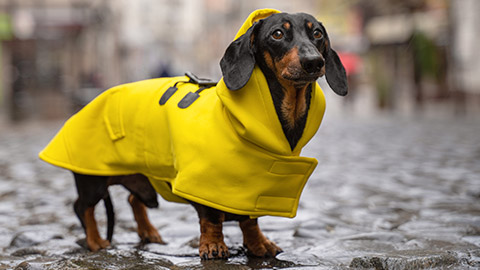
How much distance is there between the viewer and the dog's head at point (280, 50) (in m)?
2.80

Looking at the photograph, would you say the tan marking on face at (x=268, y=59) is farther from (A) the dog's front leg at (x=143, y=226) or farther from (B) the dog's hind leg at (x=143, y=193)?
(A) the dog's front leg at (x=143, y=226)

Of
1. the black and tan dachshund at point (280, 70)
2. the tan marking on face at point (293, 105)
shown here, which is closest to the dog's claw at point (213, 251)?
the black and tan dachshund at point (280, 70)

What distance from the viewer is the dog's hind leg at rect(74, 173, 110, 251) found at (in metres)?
3.70

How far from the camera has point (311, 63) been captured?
108 inches

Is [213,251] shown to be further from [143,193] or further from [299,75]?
[299,75]

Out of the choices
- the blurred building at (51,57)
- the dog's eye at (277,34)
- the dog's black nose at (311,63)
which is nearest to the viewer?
the dog's black nose at (311,63)

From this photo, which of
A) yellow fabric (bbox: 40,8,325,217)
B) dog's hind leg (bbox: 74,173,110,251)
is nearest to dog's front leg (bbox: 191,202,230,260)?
yellow fabric (bbox: 40,8,325,217)

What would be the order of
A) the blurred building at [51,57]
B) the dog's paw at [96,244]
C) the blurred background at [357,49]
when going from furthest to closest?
the blurred building at [51,57], the blurred background at [357,49], the dog's paw at [96,244]

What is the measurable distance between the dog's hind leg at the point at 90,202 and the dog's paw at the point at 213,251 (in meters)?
0.85

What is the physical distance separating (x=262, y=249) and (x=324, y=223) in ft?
3.48

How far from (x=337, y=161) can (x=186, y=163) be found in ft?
17.6

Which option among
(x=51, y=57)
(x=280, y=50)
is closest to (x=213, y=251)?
(x=280, y=50)

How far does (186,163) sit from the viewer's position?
307 centimetres

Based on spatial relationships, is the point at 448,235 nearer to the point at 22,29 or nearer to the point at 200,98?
the point at 200,98
